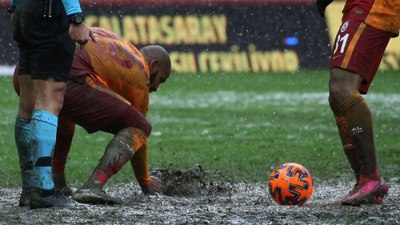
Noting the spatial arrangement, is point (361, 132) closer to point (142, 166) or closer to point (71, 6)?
point (142, 166)

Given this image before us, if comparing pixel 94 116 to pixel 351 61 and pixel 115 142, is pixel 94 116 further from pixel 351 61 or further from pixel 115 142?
pixel 351 61

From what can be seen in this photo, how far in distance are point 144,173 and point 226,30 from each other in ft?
46.9

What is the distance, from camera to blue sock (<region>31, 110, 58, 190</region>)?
646cm

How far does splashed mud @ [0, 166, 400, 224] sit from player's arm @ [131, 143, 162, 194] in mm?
89

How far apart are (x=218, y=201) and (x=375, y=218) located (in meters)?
1.53

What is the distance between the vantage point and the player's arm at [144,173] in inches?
298

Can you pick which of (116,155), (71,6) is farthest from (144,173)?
(71,6)

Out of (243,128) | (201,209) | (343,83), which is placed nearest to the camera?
(201,209)

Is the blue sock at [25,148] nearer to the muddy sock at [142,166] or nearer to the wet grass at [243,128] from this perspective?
the muddy sock at [142,166]

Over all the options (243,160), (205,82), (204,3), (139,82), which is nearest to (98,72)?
(139,82)

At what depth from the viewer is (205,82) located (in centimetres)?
2053

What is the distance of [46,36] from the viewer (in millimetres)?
6500

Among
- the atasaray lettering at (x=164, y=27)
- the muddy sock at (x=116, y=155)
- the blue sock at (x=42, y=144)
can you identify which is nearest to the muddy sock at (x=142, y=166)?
the muddy sock at (x=116, y=155)

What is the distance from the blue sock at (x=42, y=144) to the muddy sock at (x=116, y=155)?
0.52 meters
